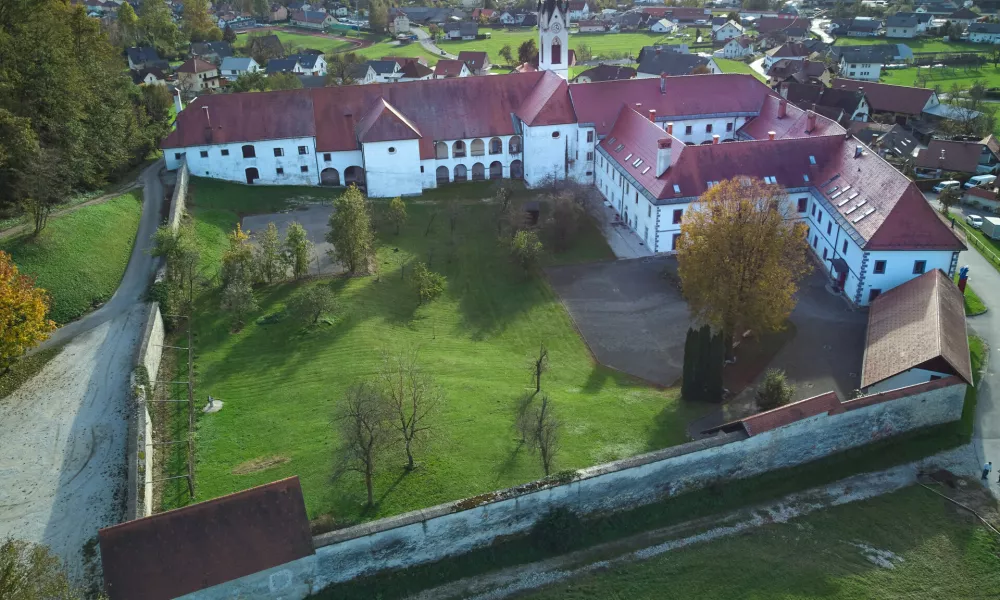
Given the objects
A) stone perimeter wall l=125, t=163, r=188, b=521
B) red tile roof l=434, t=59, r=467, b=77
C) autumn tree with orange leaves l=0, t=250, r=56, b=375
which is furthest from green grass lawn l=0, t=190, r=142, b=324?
red tile roof l=434, t=59, r=467, b=77

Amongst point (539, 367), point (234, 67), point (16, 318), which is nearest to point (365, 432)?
point (539, 367)

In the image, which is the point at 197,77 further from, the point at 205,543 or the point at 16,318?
the point at 205,543

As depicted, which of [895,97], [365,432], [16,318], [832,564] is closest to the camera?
[832,564]

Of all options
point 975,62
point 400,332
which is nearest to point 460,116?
point 400,332

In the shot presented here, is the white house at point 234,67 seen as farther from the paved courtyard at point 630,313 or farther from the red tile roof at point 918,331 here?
the red tile roof at point 918,331

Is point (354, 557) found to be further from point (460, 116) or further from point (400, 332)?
point (460, 116)
